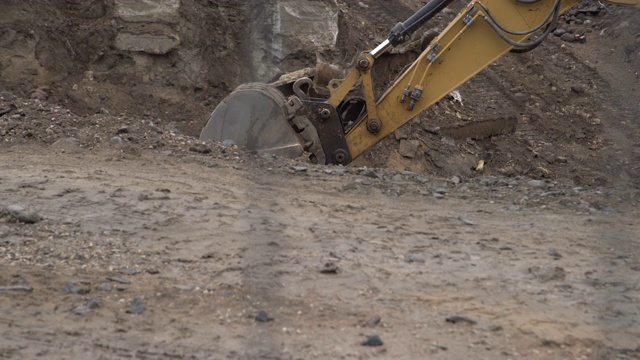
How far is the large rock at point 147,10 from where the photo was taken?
1073cm

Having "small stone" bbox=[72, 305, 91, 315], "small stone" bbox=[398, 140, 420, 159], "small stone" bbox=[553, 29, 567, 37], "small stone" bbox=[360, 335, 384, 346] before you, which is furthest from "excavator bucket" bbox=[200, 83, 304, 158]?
"small stone" bbox=[553, 29, 567, 37]

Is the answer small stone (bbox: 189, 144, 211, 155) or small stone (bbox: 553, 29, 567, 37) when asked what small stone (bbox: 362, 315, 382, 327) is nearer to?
small stone (bbox: 189, 144, 211, 155)

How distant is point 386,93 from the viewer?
8.16 metres

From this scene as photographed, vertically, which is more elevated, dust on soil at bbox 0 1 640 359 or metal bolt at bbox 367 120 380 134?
metal bolt at bbox 367 120 380 134

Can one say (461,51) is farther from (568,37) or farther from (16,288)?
(568,37)

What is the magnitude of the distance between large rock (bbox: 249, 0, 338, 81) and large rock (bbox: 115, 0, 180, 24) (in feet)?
3.07

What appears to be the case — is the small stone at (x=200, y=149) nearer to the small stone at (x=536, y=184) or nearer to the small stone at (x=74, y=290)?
the small stone at (x=536, y=184)

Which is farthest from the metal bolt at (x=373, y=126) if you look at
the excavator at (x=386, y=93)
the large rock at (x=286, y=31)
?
the large rock at (x=286, y=31)

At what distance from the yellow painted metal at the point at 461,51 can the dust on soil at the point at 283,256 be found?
109 centimetres

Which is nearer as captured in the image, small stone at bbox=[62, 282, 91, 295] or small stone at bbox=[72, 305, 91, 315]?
small stone at bbox=[72, 305, 91, 315]

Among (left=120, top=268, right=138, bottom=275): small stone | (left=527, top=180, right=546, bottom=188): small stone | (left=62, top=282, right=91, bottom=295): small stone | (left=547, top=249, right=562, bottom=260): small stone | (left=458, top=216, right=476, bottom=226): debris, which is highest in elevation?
(left=527, top=180, right=546, bottom=188): small stone

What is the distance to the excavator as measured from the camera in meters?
7.95

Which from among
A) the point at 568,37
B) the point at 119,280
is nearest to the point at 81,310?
the point at 119,280

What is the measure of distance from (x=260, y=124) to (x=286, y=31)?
335 centimetres
